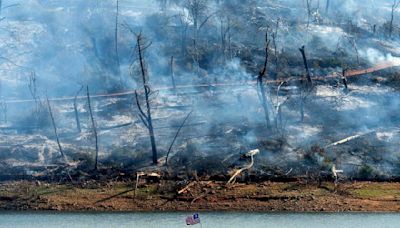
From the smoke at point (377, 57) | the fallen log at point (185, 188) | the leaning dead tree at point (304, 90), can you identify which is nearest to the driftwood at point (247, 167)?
the fallen log at point (185, 188)

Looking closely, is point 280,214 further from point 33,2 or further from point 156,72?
point 33,2

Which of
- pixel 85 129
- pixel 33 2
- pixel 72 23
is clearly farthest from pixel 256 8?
pixel 85 129

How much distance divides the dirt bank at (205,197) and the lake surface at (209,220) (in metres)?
1.29

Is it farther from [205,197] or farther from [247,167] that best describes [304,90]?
[205,197]

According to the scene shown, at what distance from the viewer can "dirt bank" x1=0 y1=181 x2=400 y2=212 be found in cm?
4356

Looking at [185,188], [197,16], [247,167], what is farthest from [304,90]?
[197,16]

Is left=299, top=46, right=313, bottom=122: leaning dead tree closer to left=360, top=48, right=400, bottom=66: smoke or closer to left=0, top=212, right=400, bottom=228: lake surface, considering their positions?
left=360, top=48, right=400, bottom=66: smoke

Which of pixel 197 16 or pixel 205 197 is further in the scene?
pixel 197 16

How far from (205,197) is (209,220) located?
435cm

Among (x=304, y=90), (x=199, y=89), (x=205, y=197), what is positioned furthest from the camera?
(x=199, y=89)

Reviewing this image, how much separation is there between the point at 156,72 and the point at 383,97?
76.9 ft

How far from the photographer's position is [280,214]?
42.3m

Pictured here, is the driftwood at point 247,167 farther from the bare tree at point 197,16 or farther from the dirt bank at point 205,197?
the bare tree at point 197,16

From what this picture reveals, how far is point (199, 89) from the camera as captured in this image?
64.1 metres
